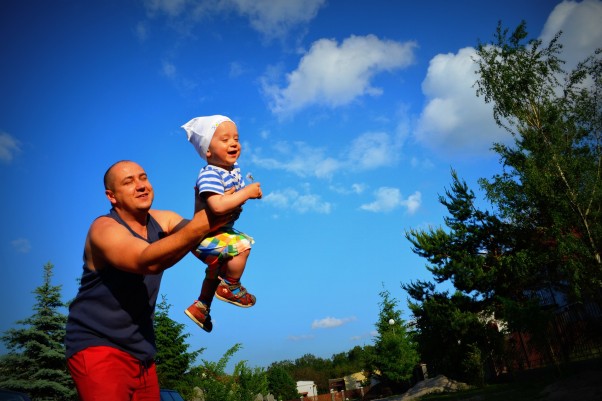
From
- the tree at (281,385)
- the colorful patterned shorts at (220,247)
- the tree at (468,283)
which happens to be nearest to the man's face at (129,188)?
the colorful patterned shorts at (220,247)

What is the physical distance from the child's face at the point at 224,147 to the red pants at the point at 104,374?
1.22m

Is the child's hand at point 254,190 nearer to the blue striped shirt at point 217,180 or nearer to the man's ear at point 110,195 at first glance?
the blue striped shirt at point 217,180

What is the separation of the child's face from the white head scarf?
1.3 inches

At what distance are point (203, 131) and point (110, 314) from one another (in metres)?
1.22

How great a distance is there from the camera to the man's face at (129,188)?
7.86ft

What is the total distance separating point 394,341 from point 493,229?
11.1 metres

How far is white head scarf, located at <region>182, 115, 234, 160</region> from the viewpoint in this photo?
8.90 feet

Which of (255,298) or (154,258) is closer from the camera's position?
(154,258)

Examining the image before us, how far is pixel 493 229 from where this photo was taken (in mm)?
24312

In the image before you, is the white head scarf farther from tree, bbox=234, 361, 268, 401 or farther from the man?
tree, bbox=234, 361, 268, 401

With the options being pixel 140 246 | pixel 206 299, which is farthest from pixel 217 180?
pixel 206 299

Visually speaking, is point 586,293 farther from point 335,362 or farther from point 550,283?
point 335,362

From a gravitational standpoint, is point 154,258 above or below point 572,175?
below

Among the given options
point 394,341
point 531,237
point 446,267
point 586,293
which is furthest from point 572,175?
point 394,341
